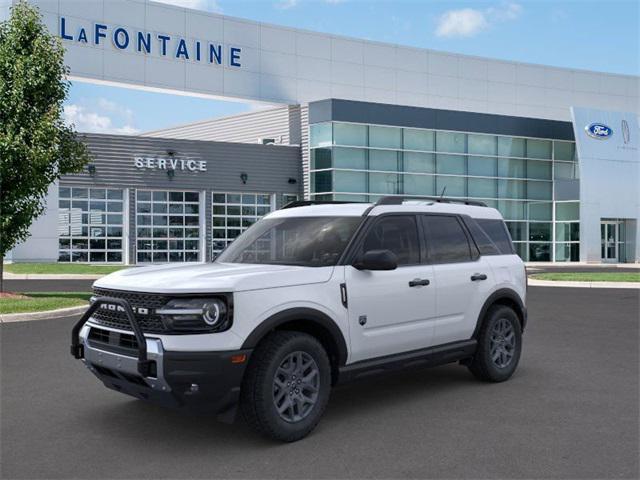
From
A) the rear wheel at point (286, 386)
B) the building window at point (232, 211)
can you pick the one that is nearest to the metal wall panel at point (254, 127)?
the building window at point (232, 211)

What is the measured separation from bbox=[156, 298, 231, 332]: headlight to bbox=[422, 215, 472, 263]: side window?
8.51 ft

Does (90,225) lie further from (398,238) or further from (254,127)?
(398,238)

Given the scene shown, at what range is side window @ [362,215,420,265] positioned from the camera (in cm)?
654

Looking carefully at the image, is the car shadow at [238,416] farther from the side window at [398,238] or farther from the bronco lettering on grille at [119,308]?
the side window at [398,238]

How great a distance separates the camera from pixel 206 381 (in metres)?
5.01

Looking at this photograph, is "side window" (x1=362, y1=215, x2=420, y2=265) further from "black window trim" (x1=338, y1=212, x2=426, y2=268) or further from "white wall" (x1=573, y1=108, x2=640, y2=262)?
"white wall" (x1=573, y1=108, x2=640, y2=262)

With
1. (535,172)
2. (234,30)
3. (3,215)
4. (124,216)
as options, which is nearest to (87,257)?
(124,216)

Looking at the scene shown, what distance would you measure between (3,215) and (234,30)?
86.0ft

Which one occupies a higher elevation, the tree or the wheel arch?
the tree

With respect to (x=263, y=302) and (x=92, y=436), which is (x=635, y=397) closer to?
(x=263, y=302)

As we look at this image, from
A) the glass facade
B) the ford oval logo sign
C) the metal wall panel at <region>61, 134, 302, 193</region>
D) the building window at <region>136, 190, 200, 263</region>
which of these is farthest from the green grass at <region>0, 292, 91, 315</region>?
the ford oval logo sign

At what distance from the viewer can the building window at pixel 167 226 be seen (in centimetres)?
3522

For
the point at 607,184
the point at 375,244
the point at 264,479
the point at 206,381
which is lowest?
the point at 264,479

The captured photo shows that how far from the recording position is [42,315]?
13.6 m
